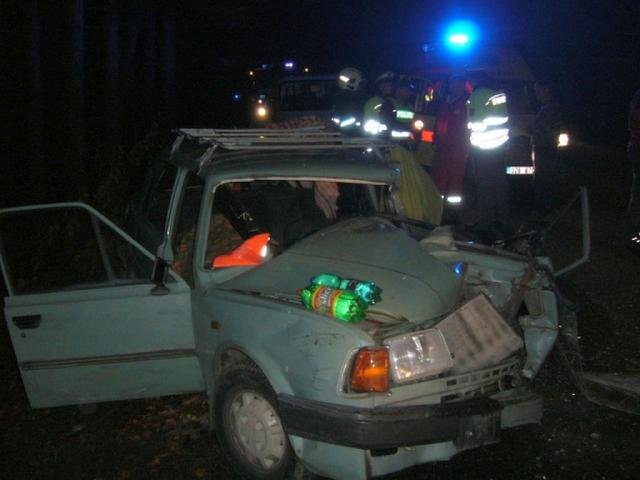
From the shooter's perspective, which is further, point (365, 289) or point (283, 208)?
point (283, 208)

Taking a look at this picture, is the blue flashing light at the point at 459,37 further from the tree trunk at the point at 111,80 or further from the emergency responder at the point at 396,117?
the tree trunk at the point at 111,80

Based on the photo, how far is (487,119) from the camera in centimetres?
827

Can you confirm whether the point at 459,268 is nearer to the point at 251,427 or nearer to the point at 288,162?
the point at 288,162

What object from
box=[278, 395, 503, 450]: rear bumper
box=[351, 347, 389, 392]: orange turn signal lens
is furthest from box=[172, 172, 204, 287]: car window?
box=[351, 347, 389, 392]: orange turn signal lens

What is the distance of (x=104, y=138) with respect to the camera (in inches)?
480

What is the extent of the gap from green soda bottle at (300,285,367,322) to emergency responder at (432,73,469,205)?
485 cm

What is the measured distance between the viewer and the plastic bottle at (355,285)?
3.48 metres

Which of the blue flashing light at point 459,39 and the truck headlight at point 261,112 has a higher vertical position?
the blue flashing light at point 459,39

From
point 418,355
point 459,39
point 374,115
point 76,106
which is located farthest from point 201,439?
point 459,39

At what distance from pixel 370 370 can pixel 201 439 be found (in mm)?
1682

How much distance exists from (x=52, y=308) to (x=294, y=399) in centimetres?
167

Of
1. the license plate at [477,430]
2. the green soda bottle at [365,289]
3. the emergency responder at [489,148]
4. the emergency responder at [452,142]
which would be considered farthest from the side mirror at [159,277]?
the emergency responder at [489,148]

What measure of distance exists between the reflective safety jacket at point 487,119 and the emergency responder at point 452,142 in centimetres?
34

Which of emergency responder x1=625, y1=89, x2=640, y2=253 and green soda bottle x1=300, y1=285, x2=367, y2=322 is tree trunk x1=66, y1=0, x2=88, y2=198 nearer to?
emergency responder x1=625, y1=89, x2=640, y2=253
